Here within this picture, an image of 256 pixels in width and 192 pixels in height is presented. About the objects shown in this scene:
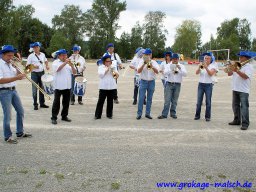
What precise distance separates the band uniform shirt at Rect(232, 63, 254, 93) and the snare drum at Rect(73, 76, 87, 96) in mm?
4898

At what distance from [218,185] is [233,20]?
116863 millimetres

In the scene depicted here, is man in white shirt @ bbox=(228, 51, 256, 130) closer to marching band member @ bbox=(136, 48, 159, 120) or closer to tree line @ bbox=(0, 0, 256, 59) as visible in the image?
marching band member @ bbox=(136, 48, 159, 120)

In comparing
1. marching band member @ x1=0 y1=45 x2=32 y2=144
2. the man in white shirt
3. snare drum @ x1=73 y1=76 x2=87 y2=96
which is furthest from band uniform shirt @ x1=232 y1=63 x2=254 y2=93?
marching band member @ x1=0 y1=45 x2=32 y2=144

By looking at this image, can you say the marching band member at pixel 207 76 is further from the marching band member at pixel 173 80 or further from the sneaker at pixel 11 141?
the sneaker at pixel 11 141

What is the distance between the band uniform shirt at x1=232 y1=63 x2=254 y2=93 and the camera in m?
7.97

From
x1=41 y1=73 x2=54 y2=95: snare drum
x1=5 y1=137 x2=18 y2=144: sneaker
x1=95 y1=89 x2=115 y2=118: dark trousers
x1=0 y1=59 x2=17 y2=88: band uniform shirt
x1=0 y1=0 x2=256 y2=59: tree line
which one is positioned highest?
x1=0 y1=0 x2=256 y2=59: tree line

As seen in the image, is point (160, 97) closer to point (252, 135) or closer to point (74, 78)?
point (74, 78)

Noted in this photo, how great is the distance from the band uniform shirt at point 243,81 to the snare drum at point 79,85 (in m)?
4.90

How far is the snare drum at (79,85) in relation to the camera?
10.8m

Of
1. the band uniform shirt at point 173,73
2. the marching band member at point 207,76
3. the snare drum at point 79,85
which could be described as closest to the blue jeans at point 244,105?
the marching band member at point 207,76

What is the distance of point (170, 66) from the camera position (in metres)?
9.23

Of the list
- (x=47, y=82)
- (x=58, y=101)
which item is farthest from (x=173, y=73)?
(x=47, y=82)

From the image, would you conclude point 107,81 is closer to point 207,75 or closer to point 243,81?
point 207,75

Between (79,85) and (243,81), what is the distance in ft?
17.4
